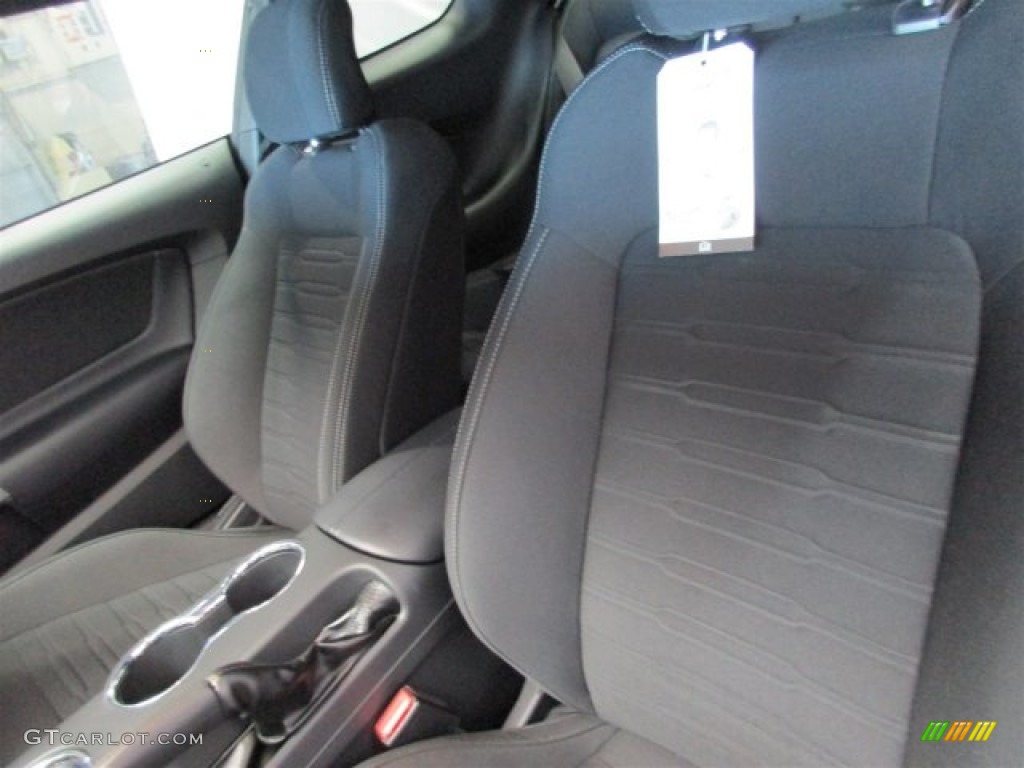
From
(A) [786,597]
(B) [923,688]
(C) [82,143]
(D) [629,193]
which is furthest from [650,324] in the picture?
(C) [82,143]

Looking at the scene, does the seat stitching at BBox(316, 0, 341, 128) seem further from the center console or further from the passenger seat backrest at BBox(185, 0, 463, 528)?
the center console

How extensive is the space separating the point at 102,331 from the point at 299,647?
3.36 ft

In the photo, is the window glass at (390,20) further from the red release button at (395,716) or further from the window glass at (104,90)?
the red release button at (395,716)

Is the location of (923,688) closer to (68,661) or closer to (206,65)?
(68,661)

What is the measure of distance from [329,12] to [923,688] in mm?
1111

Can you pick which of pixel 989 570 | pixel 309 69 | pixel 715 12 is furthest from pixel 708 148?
pixel 309 69

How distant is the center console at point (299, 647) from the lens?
64 cm

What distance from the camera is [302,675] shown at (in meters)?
0.69

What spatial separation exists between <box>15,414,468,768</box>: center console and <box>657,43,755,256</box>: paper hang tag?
0.48 m

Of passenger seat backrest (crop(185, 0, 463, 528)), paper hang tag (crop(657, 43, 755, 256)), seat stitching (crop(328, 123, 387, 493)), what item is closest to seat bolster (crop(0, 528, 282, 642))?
passenger seat backrest (crop(185, 0, 463, 528))

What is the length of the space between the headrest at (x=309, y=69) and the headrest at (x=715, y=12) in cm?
53

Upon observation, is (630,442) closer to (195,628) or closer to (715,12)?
(715,12)

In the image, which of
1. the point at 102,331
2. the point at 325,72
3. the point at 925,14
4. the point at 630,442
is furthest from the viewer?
the point at 102,331

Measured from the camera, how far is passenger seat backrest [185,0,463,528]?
0.95 metres
